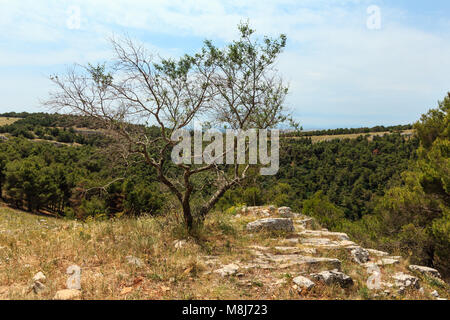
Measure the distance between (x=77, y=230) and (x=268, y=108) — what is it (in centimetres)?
641

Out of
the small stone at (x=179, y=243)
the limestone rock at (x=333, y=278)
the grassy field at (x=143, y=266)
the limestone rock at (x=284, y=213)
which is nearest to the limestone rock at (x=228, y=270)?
the grassy field at (x=143, y=266)

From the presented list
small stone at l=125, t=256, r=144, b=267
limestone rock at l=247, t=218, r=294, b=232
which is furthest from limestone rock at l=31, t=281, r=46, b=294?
limestone rock at l=247, t=218, r=294, b=232

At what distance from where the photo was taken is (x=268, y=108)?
847 centimetres

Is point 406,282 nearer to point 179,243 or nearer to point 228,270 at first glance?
point 228,270

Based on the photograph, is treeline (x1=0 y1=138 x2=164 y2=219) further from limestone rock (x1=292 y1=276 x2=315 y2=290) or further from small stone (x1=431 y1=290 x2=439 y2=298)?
small stone (x1=431 y1=290 x2=439 y2=298)

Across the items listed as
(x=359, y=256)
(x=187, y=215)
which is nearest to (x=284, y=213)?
(x=359, y=256)

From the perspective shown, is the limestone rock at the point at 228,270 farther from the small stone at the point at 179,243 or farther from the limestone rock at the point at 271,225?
the limestone rock at the point at 271,225

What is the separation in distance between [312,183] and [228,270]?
4668 cm

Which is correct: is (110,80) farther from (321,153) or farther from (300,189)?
(321,153)

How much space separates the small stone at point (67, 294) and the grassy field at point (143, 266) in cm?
10

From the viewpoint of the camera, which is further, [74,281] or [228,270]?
[228,270]

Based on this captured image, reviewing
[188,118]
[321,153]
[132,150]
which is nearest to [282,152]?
[188,118]

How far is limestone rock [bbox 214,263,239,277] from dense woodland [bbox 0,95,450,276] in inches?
128

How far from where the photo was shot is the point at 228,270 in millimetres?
5500
